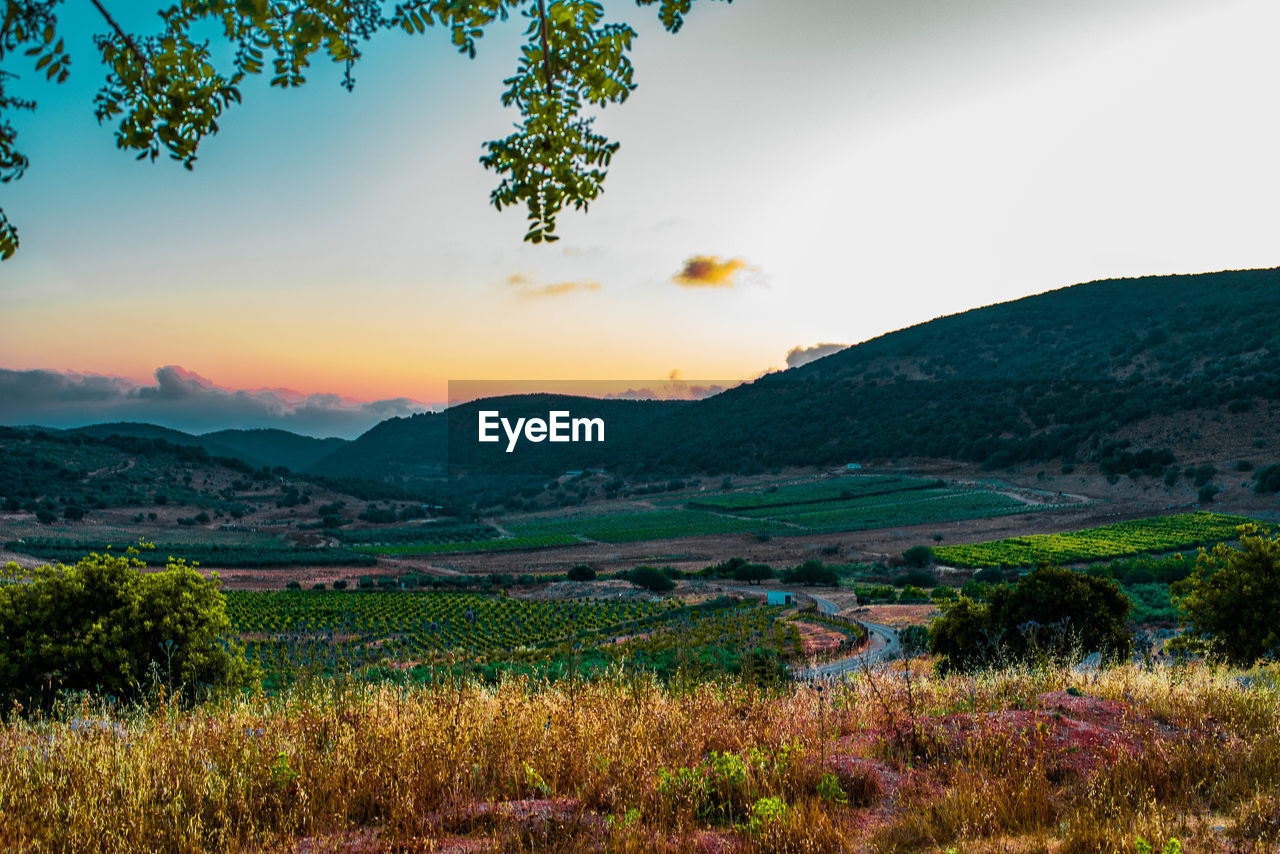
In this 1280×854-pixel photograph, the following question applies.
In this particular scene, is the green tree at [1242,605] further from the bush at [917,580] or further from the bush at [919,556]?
the bush at [919,556]

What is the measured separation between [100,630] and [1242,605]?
22.6m

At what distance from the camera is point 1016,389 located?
128 metres

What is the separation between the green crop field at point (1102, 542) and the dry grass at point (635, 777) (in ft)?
200

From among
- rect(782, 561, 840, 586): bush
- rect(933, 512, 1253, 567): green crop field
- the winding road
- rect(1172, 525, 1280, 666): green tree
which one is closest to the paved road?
the winding road

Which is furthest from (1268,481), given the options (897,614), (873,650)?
(873,650)

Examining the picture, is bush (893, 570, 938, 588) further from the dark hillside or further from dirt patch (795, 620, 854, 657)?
the dark hillside

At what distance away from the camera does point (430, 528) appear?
125938mm

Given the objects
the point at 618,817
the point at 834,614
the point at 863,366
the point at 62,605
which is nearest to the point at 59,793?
the point at 618,817

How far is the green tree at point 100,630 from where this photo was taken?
502 inches

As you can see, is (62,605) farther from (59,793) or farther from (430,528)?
(430,528)

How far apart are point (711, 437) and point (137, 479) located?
4141 inches

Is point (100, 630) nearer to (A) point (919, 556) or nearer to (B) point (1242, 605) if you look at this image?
(B) point (1242, 605)

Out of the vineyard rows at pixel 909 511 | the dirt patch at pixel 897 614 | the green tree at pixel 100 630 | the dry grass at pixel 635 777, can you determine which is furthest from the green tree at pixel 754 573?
the dry grass at pixel 635 777

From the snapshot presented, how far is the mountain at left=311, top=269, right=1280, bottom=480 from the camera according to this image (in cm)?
10375
